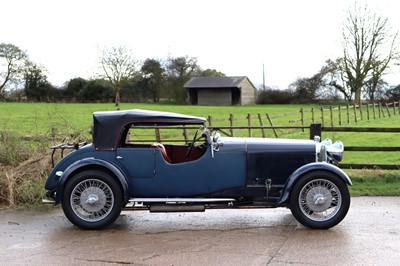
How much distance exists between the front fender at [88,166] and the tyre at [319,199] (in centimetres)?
221

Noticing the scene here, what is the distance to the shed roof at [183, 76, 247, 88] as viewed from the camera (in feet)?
244

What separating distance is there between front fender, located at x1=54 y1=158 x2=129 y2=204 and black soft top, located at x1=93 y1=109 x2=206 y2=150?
25cm

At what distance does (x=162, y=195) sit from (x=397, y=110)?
40.1 metres

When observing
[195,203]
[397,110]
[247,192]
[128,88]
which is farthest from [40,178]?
[128,88]

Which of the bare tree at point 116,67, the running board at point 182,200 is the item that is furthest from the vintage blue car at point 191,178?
the bare tree at point 116,67

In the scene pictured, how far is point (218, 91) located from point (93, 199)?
71.1m

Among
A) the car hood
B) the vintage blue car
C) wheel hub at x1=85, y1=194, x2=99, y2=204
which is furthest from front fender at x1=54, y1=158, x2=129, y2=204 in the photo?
the car hood

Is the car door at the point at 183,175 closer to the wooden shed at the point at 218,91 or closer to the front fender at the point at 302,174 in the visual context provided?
the front fender at the point at 302,174

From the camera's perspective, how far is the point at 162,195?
20.0 feet

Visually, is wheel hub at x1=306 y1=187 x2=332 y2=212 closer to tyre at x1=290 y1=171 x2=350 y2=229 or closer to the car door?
tyre at x1=290 y1=171 x2=350 y2=229

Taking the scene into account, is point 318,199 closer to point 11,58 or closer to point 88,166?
point 88,166

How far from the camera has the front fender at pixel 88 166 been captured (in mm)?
5926

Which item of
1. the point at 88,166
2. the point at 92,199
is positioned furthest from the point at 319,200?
the point at 88,166

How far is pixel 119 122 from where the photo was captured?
619 cm
